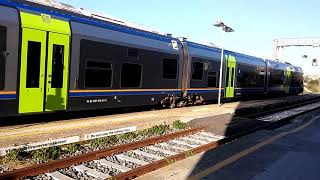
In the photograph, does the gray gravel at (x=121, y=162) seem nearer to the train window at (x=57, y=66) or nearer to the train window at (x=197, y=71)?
the train window at (x=57, y=66)

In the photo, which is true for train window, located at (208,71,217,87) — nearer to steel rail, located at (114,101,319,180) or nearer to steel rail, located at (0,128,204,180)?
steel rail, located at (114,101,319,180)

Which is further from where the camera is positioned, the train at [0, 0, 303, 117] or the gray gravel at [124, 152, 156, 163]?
the train at [0, 0, 303, 117]

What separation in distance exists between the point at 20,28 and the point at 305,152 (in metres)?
8.16

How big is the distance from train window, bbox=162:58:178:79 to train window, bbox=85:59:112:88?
4079 millimetres

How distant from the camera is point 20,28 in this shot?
10.4 meters

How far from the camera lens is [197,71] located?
20.5 metres

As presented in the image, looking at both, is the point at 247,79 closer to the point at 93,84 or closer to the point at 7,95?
the point at 93,84

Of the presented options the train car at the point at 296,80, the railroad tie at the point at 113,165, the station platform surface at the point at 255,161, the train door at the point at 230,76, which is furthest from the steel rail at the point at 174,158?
the train car at the point at 296,80

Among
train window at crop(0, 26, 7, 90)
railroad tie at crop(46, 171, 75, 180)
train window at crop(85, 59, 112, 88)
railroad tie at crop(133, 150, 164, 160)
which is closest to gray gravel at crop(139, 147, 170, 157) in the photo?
railroad tie at crop(133, 150, 164, 160)

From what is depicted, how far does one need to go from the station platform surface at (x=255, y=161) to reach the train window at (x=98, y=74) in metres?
4.94

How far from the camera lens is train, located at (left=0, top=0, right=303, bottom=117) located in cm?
1038

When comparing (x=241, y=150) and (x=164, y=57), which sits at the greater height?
(x=164, y=57)

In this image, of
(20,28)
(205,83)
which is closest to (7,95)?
(20,28)

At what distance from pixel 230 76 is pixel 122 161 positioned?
58.8 feet
